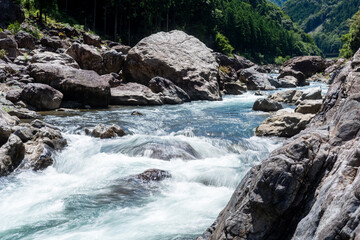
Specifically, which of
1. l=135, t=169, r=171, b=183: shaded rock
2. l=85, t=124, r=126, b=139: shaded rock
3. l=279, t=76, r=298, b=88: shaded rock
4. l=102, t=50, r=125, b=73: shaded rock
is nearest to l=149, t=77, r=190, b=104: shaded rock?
l=102, t=50, r=125, b=73: shaded rock

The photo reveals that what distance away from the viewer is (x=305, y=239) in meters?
2.76

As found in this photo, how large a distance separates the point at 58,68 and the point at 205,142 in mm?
9616

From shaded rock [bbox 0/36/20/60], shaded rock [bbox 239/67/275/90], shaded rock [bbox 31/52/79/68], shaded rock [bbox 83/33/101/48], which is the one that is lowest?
shaded rock [bbox 239/67/275/90]

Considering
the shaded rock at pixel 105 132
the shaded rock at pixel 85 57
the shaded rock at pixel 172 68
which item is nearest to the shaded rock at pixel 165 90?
Answer: the shaded rock at pixel 172 68

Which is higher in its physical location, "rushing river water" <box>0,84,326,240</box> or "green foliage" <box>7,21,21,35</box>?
"green foliage" <box>7,21,21,35</box>

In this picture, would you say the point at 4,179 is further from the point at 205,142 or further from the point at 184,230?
the point at 205,142

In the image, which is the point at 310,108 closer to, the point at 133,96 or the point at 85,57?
the point at 133,96

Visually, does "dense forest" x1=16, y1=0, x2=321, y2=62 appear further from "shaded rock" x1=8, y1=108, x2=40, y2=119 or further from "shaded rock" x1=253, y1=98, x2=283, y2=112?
"shaded rock" x1=253, y1=98, x2=283, y2=112

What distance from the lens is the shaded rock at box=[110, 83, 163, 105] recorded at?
1828 centimetres

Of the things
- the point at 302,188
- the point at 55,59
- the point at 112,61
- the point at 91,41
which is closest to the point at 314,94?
the point at 112,61

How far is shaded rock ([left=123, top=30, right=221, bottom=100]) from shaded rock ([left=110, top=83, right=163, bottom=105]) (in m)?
2.40

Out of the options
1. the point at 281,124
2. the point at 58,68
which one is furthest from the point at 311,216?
the point at 58,68

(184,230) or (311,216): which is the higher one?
(311,216)

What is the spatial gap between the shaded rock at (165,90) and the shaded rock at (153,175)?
1172cm
